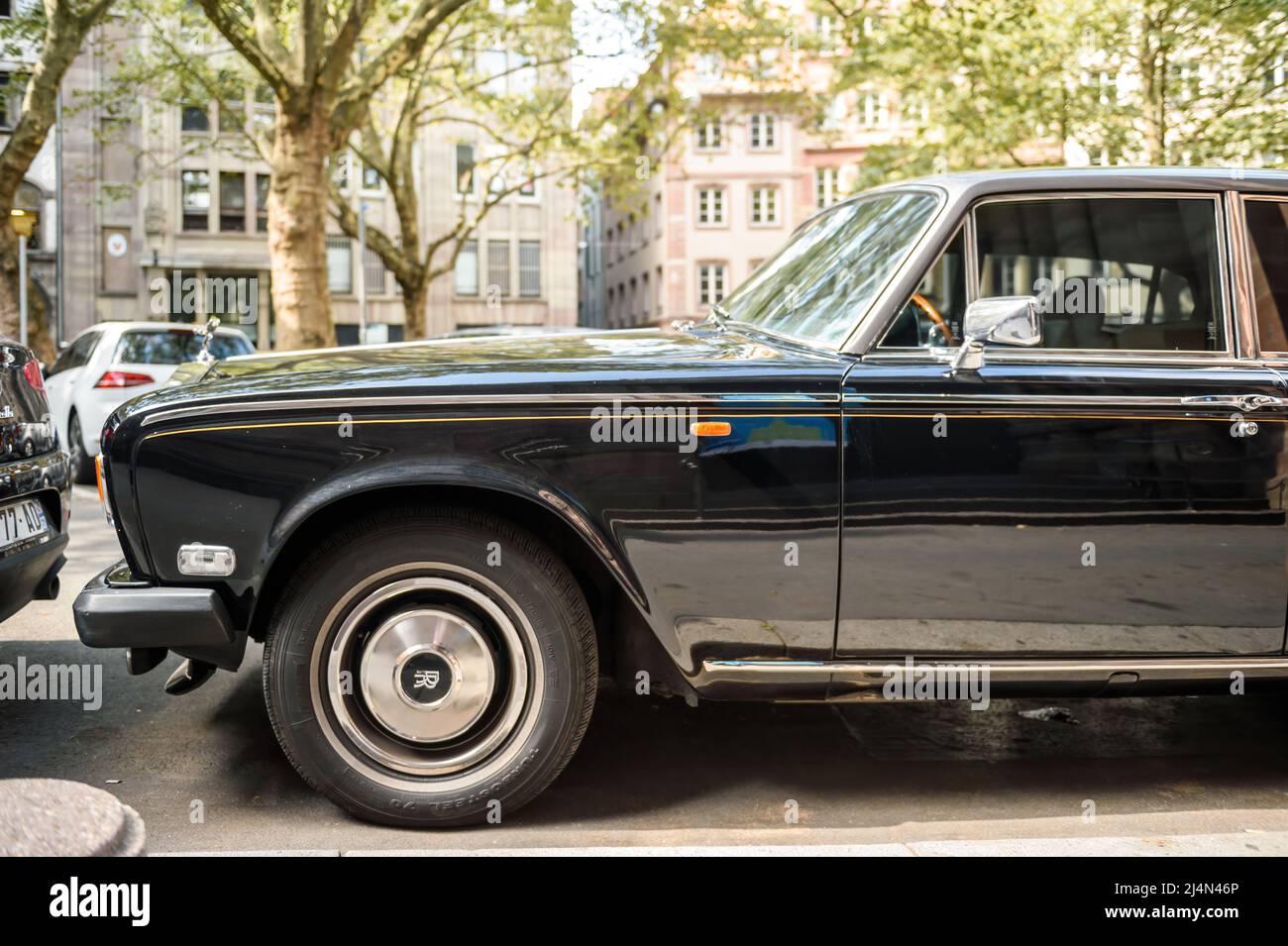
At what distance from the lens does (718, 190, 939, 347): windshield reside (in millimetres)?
3738

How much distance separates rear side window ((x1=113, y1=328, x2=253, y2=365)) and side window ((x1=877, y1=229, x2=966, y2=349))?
9637 millimetres

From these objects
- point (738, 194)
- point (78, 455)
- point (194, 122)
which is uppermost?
point (194, 122)

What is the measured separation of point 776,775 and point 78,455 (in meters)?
10.4

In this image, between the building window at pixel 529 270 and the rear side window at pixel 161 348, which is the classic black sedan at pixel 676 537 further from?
the building window at pixel 529 270

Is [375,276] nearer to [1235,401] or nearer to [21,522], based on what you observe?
[21,522]

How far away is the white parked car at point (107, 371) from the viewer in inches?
473

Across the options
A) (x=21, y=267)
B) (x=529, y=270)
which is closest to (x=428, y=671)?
(x=21, y=267)

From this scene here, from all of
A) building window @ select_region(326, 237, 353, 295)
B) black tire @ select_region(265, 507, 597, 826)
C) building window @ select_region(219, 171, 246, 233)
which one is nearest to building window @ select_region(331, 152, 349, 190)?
building window @ select_region(326, 237, 353, 295)

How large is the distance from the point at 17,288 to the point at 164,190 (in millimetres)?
27898

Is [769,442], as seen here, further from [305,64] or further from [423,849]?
[305,64]

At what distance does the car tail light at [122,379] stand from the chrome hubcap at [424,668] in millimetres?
9740

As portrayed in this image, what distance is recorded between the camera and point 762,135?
54781mm

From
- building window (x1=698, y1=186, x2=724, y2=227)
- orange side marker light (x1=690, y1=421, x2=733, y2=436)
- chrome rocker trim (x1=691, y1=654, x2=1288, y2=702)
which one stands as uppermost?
building window (x1=698, y1=186, x2=724, y2=227)

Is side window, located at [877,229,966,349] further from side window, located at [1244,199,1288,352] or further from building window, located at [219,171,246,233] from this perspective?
building window, located at [219,171,246,233]
